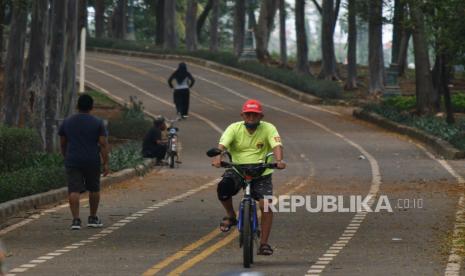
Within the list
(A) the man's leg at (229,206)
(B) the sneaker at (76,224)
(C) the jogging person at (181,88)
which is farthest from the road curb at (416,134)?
(A) the man's leg at (229,206)

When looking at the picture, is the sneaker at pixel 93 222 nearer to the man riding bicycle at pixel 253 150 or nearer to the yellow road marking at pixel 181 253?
the yellow road marking at pixel 181 253

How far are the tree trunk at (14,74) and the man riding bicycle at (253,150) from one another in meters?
23.1

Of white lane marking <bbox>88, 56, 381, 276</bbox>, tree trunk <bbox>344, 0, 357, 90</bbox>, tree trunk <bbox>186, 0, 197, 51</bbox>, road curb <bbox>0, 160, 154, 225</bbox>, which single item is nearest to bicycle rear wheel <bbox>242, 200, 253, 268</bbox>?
white lane marking <bbox>88, 56, 381, 276</bbox>

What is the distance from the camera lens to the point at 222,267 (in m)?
14.4

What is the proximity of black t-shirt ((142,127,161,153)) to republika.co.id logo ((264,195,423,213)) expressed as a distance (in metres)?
9.47

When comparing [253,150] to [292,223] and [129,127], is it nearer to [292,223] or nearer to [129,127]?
[292,223]

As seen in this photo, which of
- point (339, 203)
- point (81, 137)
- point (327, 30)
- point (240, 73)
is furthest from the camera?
point (240, 73)

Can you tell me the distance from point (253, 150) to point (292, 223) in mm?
4683

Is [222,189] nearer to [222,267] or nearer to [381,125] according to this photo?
[222,267]

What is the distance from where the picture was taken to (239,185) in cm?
1484

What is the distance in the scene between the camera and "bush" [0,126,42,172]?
25.8m

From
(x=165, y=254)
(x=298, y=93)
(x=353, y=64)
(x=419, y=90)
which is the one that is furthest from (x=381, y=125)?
(x=165, y=254)

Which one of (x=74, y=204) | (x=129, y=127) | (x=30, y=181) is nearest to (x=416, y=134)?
(x=129, y=127)

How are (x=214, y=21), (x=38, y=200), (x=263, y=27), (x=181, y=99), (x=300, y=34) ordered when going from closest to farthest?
(x=38, y=200), (x=181, y=99), (x=300, y=34), (x=263, y=27), (x=214, y=21)
